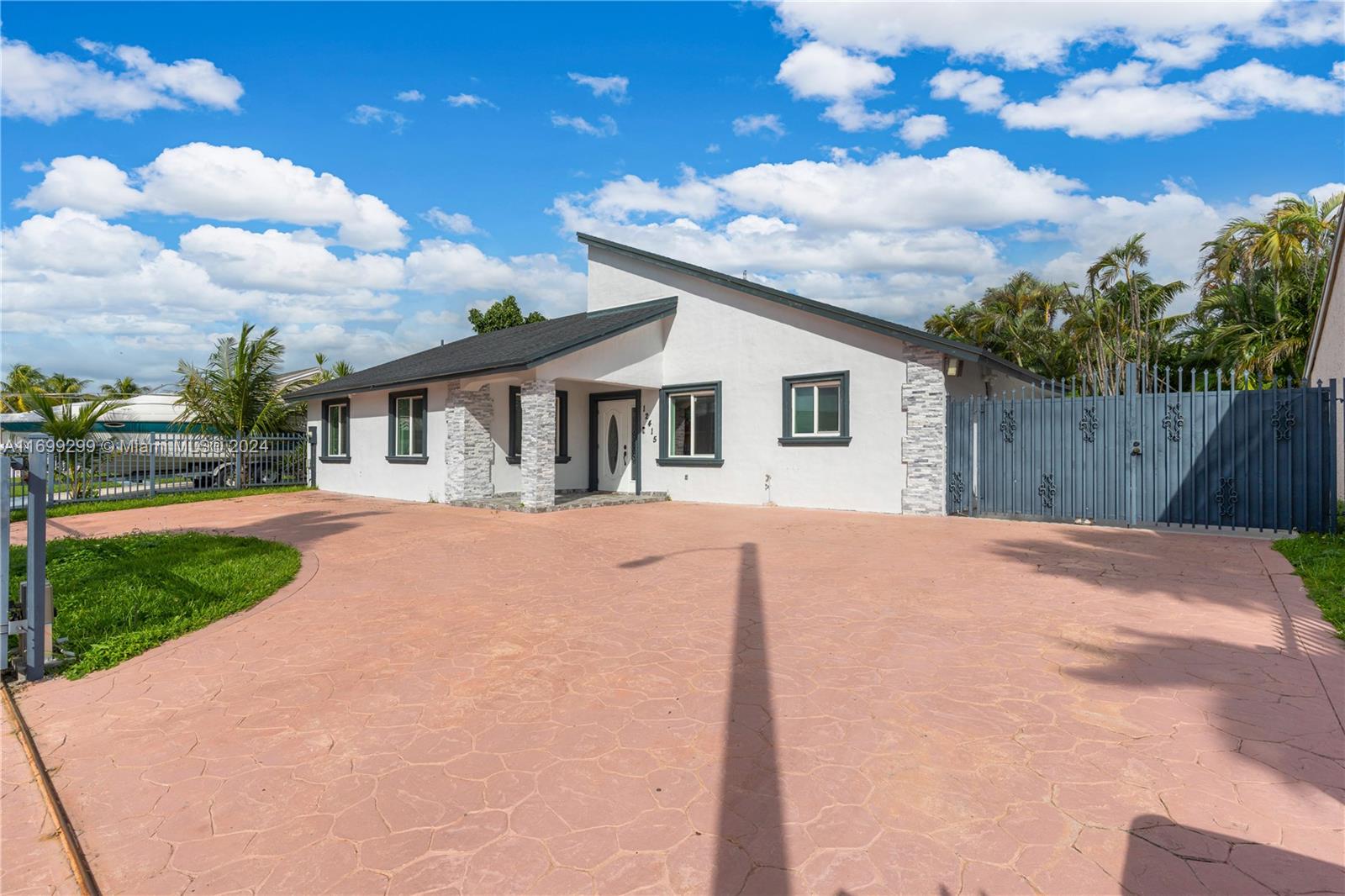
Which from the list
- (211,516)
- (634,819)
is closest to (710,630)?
(634,819)

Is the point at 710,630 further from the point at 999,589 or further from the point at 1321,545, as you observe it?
the point at 1321,545

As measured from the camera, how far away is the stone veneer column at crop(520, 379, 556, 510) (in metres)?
14.8

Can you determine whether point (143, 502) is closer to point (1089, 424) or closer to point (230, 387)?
point (230, 387)

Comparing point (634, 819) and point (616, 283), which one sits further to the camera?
point (616, 283)

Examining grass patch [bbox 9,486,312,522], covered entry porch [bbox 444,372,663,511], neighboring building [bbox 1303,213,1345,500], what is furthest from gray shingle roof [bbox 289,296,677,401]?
neighboring building [bbox 1303,213,1345,500]

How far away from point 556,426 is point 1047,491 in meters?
11.4

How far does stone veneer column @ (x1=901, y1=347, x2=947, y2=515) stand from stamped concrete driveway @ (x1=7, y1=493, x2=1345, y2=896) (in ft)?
19.3

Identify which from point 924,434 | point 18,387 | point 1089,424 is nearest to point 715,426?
point 924,434

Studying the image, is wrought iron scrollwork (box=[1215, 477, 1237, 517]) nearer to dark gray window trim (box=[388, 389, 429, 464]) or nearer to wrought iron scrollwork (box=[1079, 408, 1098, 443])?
wrought iron scrollwork (box=[1079, 408, 1098, 443])

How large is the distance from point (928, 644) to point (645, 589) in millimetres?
3068

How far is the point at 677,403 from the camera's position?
57.0ft

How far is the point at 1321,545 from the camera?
873cm

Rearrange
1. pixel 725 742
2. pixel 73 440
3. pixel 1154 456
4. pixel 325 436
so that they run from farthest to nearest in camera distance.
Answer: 1. pixel 325 436
2. pixel 73 440
3. pixel 1154 456
4. pixel 725 742

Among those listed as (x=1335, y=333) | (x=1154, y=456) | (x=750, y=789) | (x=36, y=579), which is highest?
(x=1335, y=333)
